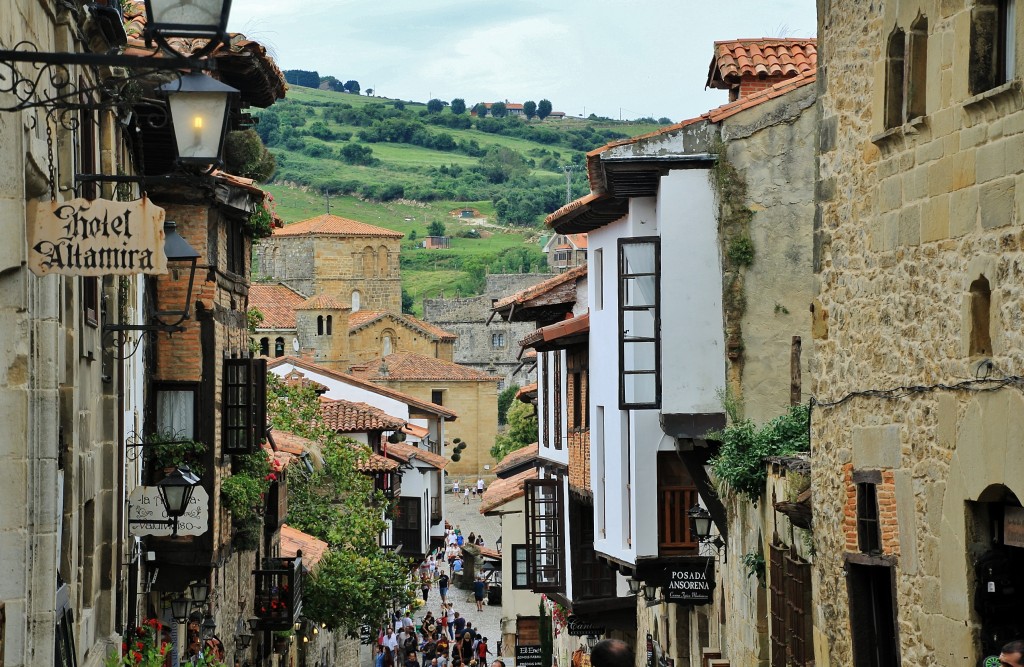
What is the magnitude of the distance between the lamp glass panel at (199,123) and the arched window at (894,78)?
4.38m

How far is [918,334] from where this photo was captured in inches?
375

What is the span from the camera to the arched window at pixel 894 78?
10.0 meters

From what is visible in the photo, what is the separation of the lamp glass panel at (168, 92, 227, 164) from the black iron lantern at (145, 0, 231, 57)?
120 cm

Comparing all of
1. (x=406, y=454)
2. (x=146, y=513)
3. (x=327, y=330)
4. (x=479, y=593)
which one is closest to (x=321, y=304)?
(x=327, y=330)

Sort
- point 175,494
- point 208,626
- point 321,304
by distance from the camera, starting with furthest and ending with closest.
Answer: point 321,304 → point 208,626 → point 175,494

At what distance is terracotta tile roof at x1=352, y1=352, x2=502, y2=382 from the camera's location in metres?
113

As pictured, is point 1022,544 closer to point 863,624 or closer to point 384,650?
point 863,624

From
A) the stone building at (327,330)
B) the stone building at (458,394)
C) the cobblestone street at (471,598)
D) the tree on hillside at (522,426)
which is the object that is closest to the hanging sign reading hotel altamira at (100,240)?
the cobblestone street at (471,598)

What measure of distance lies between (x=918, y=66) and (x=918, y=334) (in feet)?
5.33

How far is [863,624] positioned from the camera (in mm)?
10812

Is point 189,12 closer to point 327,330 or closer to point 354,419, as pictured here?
point 354,419

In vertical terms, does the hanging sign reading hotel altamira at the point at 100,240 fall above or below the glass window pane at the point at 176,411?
above

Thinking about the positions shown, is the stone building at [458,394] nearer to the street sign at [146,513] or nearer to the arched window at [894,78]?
the street sign at [146,513]

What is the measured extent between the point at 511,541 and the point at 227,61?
30630 millimetres
